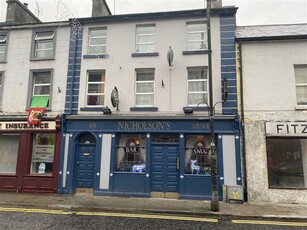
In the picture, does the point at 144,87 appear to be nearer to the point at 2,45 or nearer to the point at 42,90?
the point at 42,90

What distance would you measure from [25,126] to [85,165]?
3.91 m

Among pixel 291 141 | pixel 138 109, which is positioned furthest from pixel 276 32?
pixel 138 109

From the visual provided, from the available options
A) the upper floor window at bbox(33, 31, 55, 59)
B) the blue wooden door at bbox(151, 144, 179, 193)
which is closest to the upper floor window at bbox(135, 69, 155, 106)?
the blue wooden door at bbox(151, 144, 179, 193)

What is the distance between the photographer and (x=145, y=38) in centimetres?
1323

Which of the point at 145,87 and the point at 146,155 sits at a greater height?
the point at 145,87

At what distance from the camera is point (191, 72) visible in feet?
41.2

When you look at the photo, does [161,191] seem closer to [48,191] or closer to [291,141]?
[48,191]

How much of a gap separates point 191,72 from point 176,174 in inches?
205

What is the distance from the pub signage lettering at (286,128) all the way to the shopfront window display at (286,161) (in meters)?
0.38

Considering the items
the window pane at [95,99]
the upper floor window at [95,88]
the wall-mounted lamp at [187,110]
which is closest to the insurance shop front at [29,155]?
the window pane at [95,99]

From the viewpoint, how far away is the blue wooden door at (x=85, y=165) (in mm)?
12234

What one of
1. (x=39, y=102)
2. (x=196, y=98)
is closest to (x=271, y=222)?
(x=196, y=98)

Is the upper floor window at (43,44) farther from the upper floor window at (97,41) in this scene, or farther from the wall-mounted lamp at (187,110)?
the wall-mounted lamp at (187,110)

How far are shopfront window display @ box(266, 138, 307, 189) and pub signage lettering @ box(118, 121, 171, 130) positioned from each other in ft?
15.9
